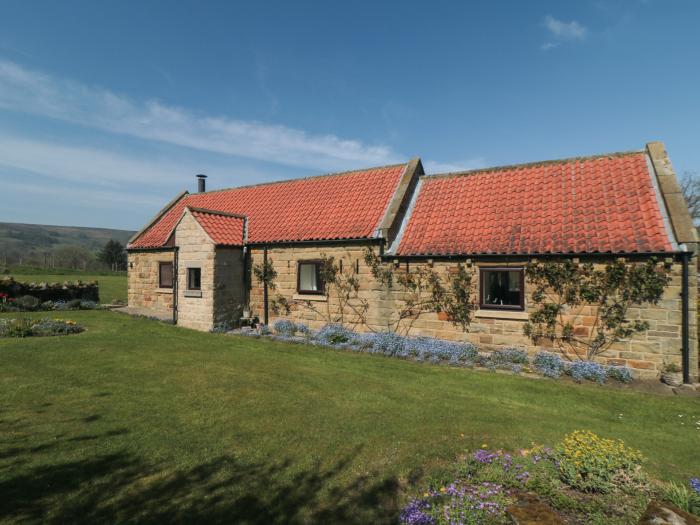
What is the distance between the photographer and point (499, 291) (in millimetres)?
12039

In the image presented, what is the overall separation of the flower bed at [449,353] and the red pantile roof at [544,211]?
287cm

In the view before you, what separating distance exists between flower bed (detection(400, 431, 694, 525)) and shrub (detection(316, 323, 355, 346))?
26.7ft

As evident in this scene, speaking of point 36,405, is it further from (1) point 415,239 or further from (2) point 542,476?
(1) point 415,239

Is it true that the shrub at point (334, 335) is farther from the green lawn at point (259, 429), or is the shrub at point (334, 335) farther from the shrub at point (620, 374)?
the shrub at point (620, 374)

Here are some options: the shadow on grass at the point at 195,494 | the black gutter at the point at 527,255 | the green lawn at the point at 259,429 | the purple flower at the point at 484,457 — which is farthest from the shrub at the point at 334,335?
the shadow on grass at the point at 195,494

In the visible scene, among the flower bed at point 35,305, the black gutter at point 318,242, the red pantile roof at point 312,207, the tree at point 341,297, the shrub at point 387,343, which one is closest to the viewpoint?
the shrub at point 387,343

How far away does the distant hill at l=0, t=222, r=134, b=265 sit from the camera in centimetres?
9205

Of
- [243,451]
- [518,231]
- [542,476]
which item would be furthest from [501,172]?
[243,451]

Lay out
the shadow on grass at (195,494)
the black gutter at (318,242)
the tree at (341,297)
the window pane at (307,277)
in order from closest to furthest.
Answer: the shadow on grass at (195,494) < the black gutter at (318,242) < the tree at (341,297) < the window pane at (307,277)

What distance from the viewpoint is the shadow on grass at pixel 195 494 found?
3926 millimetres

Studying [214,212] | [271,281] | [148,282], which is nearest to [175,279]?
[214,212]

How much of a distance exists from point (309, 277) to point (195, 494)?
37.1ft

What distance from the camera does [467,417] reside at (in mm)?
6801

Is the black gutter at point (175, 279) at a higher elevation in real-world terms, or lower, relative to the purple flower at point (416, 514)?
higher
